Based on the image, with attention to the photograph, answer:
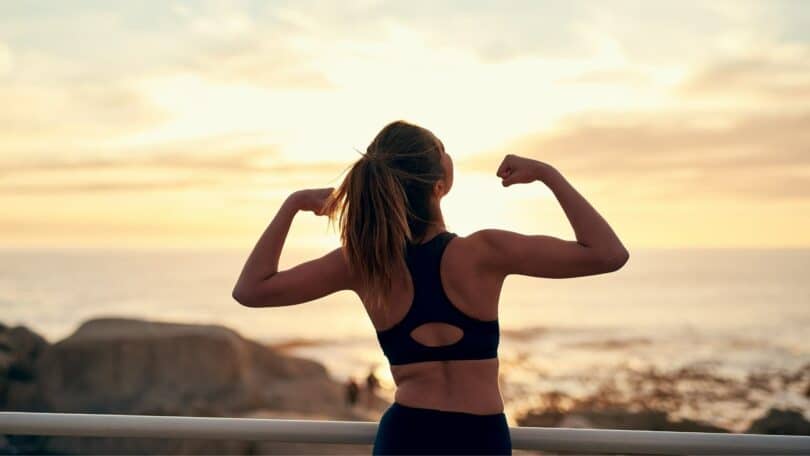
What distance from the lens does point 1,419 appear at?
2.21 m

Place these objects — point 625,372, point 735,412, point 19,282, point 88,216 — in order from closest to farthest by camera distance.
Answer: point 735,412 → point 625,372 → point 19,282 → point 88,216

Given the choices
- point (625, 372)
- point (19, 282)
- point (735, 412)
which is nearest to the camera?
point (735, 412)

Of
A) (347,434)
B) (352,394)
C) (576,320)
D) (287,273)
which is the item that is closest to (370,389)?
(352,394)

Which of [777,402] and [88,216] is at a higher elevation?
[88,216]

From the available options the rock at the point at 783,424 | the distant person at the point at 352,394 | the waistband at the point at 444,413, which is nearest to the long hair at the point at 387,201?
the waistband at the point at 444,413

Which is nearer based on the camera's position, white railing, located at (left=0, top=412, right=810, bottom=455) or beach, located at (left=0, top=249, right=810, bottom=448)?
white railing, located at (left=0, top=412, right=810, bottom=455)

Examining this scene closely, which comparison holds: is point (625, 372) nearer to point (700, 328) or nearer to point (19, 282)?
point (700, 328)

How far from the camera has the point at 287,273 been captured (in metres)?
2.02

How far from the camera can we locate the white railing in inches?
78.8

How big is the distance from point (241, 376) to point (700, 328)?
2252cm

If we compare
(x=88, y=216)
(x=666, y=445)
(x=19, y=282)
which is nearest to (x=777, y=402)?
(x=666, y=445)

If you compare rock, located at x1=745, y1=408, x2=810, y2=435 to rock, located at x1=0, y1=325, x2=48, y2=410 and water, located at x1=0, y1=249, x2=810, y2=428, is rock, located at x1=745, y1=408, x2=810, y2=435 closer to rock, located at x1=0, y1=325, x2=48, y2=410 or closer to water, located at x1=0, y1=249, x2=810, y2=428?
water, located at x1=0, y1=249, x2=810, y2=428

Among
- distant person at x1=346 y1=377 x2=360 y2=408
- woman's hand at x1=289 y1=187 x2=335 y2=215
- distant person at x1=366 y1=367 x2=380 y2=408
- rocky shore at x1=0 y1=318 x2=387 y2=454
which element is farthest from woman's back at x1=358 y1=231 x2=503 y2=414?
distant person at x1=366 y1=367 x2=380 y2=408

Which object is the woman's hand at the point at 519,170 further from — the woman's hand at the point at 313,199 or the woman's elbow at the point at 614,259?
the woman's hand at the point at 313,199
